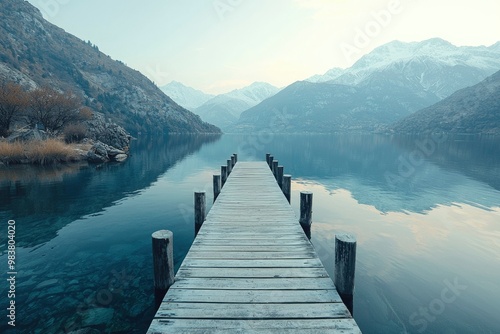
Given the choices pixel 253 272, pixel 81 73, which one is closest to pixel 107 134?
pixel 253 272

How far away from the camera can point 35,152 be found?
27.4 m

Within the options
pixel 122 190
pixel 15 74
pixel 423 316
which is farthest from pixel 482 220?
pixel 15 74

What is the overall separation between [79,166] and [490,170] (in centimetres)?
4935

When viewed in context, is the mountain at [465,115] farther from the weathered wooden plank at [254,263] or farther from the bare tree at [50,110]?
the bare tree at [50,110]

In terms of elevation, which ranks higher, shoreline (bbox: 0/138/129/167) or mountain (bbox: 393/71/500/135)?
mountain (bbox: 393/71/500/135)

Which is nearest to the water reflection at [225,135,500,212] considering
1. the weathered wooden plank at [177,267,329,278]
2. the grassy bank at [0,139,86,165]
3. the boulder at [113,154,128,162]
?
the weathered wooden plank at [177,267,329,278]

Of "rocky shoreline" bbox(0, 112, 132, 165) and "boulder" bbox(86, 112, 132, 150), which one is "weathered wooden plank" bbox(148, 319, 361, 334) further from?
"boulder" bbox(86, 112, 132, 150)

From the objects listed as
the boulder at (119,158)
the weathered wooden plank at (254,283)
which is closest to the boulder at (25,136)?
the boulder at (119,158)

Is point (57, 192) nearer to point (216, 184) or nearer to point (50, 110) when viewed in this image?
point (216, 184)

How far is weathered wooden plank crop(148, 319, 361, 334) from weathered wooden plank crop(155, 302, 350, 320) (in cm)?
10

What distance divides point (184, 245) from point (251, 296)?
282 inches

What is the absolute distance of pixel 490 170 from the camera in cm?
3216

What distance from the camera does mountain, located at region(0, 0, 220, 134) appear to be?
312 feet

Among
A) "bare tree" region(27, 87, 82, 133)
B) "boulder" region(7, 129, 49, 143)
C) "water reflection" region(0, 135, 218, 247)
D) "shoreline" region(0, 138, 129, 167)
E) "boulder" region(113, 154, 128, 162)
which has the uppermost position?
"bare tree" region(27, 87, 82, 133)
